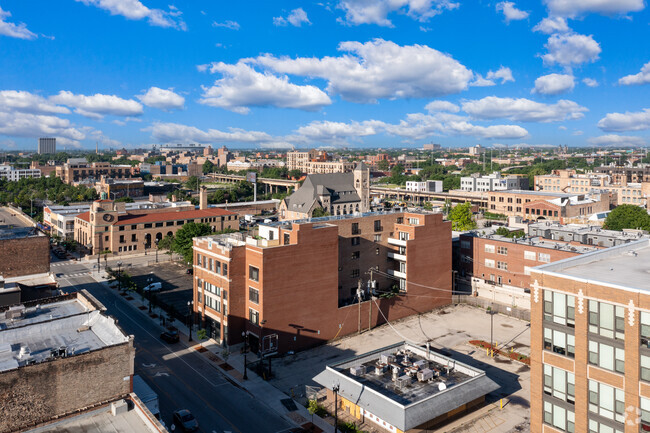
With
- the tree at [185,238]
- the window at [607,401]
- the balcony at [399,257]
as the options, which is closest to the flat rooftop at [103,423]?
the window at [607,401]

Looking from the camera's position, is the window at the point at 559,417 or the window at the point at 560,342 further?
the window at the point at 559,417

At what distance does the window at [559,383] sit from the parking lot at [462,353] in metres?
10.1

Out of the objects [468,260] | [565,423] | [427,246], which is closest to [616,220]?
[468,260]

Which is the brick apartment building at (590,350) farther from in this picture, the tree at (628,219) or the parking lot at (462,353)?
the tree at (628,219)

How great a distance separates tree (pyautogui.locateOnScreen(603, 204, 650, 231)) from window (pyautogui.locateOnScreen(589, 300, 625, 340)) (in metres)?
88.2

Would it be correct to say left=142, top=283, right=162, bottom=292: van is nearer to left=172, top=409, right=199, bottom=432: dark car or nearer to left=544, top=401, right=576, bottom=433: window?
left=172, top=409, right=199, bottom=432: dark car

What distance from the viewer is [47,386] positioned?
26047mm

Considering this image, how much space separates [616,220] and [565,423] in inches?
3633

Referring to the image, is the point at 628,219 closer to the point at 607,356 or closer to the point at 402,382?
the point at 402,382

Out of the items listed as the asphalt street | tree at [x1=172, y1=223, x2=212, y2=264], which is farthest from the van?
the asphalt street

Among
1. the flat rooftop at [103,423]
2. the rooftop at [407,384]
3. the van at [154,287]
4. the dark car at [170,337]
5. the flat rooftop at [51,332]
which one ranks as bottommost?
the dark car at [170,337]

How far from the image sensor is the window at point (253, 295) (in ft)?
158

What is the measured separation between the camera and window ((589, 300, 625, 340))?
24.0 meters

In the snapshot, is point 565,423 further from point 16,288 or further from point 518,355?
point 16,288
